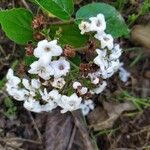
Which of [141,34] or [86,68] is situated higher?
[86,68]

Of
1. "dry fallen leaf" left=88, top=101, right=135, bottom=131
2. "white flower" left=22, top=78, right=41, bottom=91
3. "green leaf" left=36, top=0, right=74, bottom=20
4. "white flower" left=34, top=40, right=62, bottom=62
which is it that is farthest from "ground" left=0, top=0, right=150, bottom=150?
"white flower" left=34, top=40, right=62, bottom=62

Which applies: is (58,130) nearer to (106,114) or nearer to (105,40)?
(106,114)

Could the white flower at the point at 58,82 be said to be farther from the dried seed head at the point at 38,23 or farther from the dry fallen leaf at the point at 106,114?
the dry fallen leaf at the point at 106,114

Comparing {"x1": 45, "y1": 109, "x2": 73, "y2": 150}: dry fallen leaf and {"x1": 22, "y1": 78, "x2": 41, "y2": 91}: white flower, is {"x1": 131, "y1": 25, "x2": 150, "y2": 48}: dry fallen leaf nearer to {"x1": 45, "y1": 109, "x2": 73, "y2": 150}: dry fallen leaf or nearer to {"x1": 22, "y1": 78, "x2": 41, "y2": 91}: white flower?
{"x1": 45, "y1": 109, "x2": 73, "y2": 150}: dry fallen leaf

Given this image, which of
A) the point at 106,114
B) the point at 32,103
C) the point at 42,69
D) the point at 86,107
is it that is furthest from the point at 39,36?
the point at 106,114

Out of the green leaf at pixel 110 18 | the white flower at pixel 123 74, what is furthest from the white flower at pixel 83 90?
the white flower at pixel 123 74

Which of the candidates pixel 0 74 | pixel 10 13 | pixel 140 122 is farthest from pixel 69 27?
pixel 140 122

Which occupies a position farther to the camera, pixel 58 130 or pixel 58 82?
pixel 58 130
